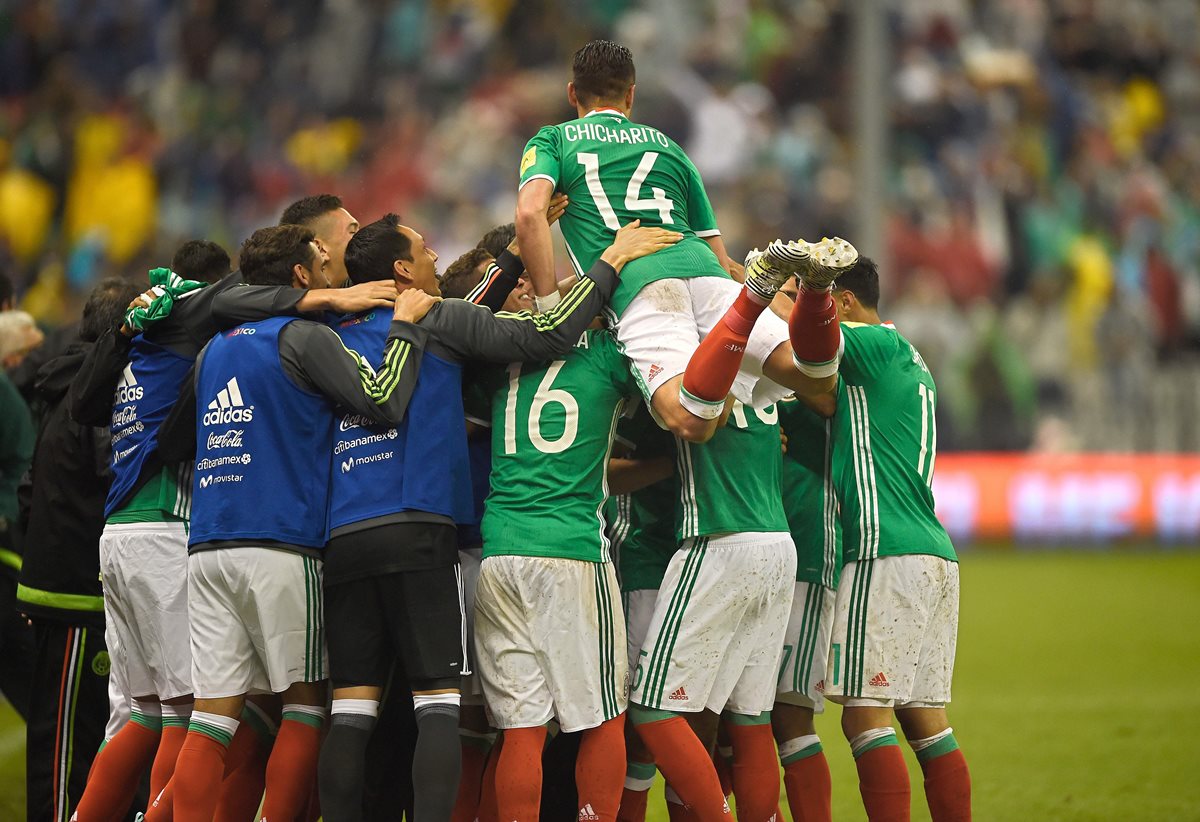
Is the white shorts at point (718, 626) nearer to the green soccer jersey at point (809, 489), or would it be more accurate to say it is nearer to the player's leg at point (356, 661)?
the green soccer jersey at point (809, 489)

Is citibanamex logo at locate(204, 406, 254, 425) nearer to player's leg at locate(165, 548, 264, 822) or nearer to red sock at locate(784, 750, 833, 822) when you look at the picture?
player's leg at locate(165, 548, 264, 822)

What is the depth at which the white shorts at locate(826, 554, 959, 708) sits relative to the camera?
533 centimetres

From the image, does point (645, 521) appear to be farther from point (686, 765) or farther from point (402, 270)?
point (402, 270)

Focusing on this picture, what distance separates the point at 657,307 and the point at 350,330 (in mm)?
1112

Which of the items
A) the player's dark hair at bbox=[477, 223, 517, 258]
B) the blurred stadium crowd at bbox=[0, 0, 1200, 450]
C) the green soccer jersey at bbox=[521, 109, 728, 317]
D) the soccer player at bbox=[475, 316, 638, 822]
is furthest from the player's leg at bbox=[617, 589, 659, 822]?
the blurred stadium crowd at bbox=[0, 0, 1200, 450]

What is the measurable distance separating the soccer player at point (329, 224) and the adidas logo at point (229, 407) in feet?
2.66

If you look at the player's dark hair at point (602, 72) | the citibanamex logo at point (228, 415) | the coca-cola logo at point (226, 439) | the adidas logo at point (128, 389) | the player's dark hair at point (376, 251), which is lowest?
the coca-cola logo at point (226, 439)

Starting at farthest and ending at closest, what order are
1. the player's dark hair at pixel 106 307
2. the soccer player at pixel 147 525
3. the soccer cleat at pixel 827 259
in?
the player's dark hair at pixel 106 307 < the soccer player at pixel 147 525 < the soccer cleat at pixel 827 259

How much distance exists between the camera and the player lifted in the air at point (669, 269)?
16.2 feet

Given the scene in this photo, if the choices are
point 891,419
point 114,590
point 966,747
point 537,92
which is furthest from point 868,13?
point 114,590

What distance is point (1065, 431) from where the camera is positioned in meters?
16.8

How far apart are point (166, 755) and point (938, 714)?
2836 mm

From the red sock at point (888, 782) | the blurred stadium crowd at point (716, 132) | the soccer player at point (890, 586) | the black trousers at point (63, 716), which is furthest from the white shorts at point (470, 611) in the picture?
the blurred stadium crowd at point (716, 132)

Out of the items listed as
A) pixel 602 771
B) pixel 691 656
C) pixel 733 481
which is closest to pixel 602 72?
pixel 733 481
